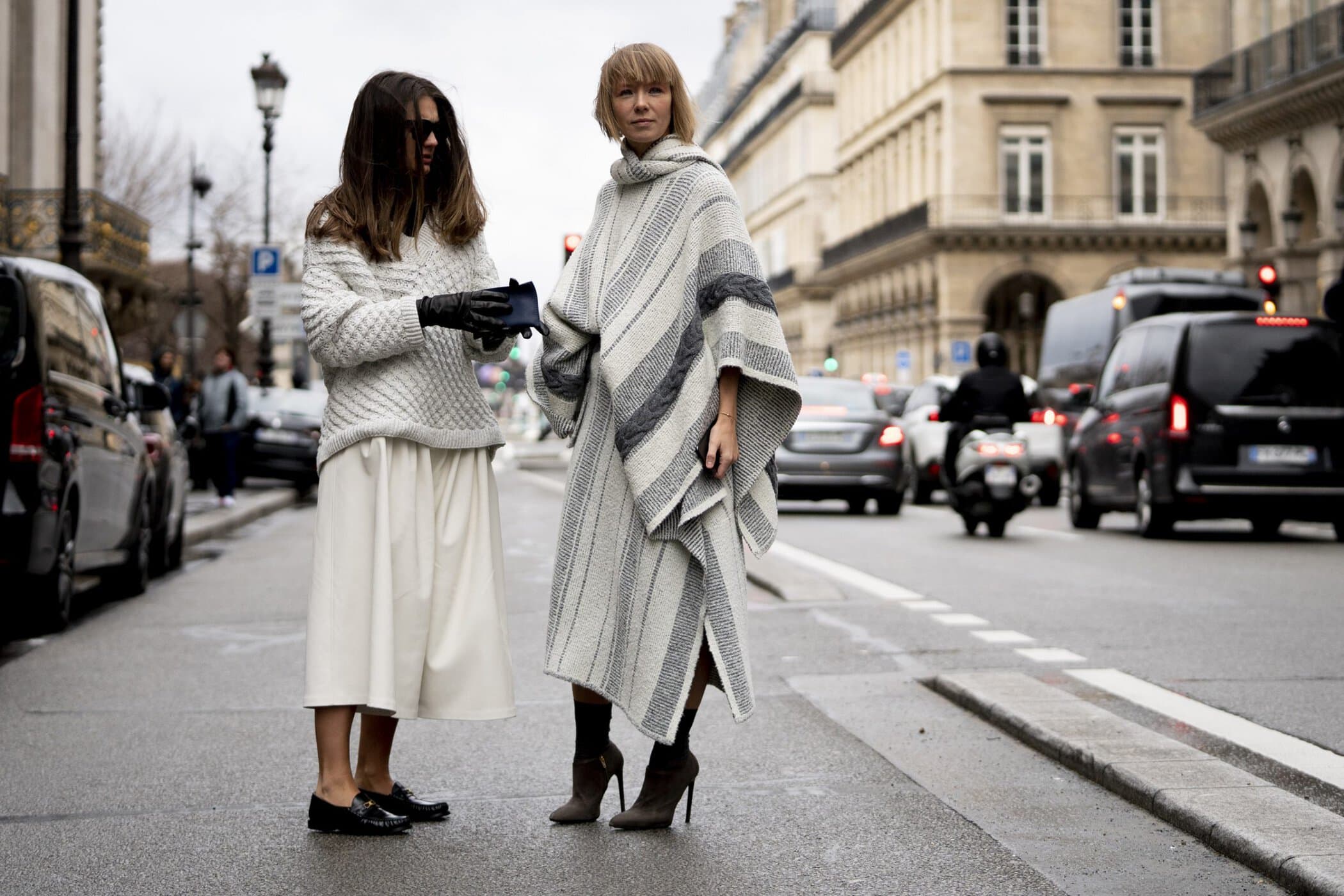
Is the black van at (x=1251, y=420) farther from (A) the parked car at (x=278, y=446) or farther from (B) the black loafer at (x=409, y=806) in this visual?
(A) the parked car at (x=278, y=446)

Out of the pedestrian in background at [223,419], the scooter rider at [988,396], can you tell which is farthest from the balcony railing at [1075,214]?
the scooter rider at [988,396]

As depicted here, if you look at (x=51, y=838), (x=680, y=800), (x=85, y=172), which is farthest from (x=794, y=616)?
(x=85, y=172)

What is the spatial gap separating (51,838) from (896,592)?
7.71 meters

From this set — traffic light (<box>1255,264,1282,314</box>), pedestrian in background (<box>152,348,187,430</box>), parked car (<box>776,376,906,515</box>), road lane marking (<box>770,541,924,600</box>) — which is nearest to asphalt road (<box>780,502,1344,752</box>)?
road lane marking (<box>770,541,924,600</box>)

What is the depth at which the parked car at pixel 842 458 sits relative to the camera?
2219cm

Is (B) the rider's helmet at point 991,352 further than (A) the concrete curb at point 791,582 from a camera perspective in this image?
Yes

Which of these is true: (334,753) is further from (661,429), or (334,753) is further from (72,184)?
(72,184)

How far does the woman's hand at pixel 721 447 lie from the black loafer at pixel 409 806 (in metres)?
1.18

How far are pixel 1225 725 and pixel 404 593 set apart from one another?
314cm

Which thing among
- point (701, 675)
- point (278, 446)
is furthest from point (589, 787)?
point (278, 446)

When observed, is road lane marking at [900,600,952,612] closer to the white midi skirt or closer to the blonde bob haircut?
the white midi skirt

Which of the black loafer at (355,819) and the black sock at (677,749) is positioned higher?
the black sock at (677,749)

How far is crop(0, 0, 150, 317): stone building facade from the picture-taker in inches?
1135

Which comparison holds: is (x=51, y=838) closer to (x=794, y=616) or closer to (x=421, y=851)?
(x=421, y=851)
